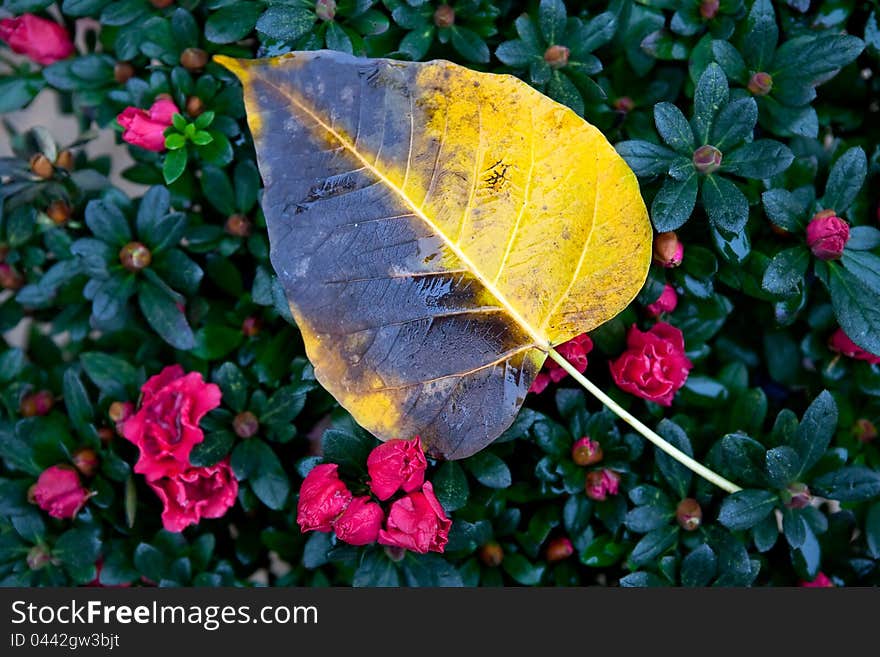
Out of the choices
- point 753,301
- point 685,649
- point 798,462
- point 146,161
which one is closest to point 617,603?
point 685,649

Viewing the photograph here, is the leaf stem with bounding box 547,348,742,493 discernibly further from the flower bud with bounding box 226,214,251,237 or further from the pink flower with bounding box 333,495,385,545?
the flower bud with bounding box 226,214,251,237

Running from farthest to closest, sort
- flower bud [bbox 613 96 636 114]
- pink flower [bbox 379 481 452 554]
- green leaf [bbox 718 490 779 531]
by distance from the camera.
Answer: flower bud [bbox 613 96 636 114] → green leaf [bbox 718 490 779 531] → pink flower [bbox 379 481 452 554]

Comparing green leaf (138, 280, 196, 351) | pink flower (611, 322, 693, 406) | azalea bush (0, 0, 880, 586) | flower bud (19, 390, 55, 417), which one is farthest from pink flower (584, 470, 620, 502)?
flower bud (19, 390, 55, 417)

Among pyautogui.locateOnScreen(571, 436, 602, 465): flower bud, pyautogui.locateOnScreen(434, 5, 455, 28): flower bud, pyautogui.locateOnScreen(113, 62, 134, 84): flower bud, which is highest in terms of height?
pyautogui.locateOnScreen(434, 5, 455, 28): flower bud

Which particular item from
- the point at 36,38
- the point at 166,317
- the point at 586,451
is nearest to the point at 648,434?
the point at 586,451

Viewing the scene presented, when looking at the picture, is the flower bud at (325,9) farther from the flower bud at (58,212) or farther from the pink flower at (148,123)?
the flower bud at (58,212)

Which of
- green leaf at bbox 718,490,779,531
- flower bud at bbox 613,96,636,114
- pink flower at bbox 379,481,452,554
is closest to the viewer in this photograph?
pink flower at bbox 379,481,452,554

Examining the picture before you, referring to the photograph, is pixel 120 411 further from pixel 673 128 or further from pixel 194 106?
pixel 673 128

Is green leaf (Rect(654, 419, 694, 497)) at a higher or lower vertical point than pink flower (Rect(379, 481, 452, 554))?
lower
